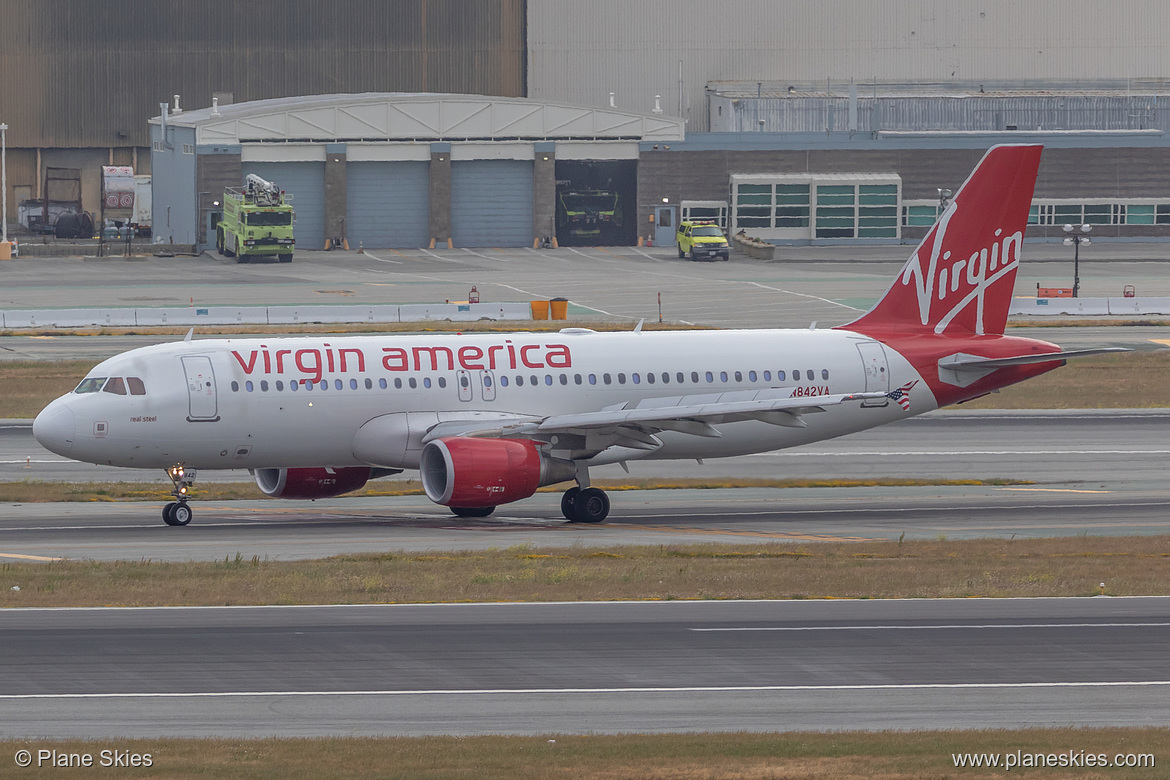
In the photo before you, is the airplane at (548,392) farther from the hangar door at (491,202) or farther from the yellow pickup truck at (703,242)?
the hangar door at (491,202)

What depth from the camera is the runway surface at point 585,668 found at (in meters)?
20.8

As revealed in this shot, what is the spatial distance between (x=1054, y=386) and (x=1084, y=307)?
27044mm

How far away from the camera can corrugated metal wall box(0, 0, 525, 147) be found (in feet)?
469

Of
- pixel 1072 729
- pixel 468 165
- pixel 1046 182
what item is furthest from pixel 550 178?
pixel 1072 729

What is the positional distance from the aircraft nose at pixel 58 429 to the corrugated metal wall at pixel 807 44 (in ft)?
358

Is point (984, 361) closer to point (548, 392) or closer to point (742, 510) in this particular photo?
point (742, 510)

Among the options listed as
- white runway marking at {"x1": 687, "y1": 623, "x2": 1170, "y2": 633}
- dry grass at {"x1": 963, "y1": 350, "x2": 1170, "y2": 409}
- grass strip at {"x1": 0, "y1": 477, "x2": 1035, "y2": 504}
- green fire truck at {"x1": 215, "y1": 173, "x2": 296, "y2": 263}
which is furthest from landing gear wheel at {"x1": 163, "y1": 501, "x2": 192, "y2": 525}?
green fire truck at {"x1": 215, "y1": 173, "x2": 296, "y2": 263}

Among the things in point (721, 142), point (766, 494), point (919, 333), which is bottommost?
point (766, 494)

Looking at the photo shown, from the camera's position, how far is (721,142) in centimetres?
13025

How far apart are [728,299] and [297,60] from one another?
6414 centimetres

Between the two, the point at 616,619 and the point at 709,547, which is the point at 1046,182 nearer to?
A: the point at 709,547

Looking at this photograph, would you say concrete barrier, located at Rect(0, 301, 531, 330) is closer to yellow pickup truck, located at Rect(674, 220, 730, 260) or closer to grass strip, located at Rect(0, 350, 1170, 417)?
grass strip, located at Rect(0, 350, 1170, 417)

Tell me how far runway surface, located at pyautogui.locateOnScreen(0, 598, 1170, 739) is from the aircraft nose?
414 inches

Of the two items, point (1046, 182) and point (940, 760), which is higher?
point (1046, 182)
